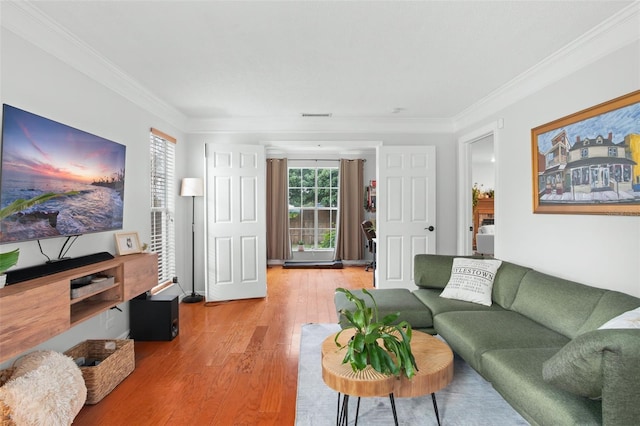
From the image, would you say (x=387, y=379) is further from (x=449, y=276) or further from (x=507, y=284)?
(x=449, y=276)

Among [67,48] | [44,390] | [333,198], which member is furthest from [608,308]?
[333,198]

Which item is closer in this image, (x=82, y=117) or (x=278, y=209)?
(x=82, y=117)

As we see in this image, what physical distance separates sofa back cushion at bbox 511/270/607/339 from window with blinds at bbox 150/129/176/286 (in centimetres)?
375

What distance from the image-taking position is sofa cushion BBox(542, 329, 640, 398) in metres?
1.16

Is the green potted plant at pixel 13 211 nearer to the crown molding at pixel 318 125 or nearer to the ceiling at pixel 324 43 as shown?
the ceiling at pixel 324 43

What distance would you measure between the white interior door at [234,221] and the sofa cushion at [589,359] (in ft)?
12.2

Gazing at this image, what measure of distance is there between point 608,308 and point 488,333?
66 cm

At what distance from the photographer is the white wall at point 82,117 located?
1.98 m

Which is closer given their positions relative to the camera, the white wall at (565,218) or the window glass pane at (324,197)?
the white wall at (565,218)

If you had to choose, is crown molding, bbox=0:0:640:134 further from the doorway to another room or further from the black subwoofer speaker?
the doorway to another room

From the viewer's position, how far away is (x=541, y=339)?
2.05m

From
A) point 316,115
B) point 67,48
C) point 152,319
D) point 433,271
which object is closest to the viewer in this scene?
point 67,48

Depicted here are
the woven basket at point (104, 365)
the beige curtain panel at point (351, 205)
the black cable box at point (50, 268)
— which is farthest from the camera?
the beige curtain panel at point (351, 205)

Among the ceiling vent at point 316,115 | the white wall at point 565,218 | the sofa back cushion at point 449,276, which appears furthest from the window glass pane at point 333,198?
the sofa back cushion at point 449,276
